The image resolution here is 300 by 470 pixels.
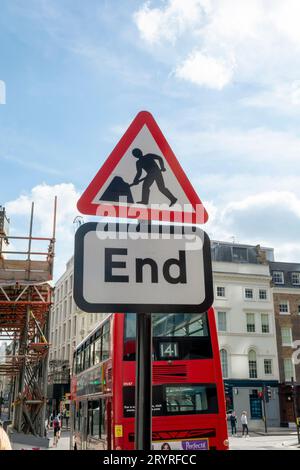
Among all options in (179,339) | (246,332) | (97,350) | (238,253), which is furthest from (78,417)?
(238,253)

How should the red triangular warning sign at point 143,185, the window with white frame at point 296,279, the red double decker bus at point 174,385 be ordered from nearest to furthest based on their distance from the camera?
the red triangular warning sign at point 143,185 < the red double decker bus at point 174,385 < the window with white frame at point 296,279

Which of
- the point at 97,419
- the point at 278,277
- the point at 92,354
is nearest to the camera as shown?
the point at 97,419

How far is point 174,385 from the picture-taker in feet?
32.3

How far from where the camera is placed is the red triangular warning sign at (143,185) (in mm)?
2707

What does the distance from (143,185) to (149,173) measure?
0.09 meters

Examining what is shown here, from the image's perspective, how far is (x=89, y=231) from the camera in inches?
97.1

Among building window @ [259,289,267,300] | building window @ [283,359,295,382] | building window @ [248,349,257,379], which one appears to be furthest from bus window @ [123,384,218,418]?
building window @ [259,289,267,300]

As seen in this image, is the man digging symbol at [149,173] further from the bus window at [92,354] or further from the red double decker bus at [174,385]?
the bus window at [92,354]

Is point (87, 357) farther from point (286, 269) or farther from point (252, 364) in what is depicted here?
point (286, 269)

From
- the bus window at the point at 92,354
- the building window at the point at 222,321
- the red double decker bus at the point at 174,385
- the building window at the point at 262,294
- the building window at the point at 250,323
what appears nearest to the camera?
the red double decker bus at the point at 174,385

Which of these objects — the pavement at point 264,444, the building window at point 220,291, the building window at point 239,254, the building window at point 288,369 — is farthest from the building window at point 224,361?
the building window at point 239,254

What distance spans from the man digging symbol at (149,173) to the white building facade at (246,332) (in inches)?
1471
